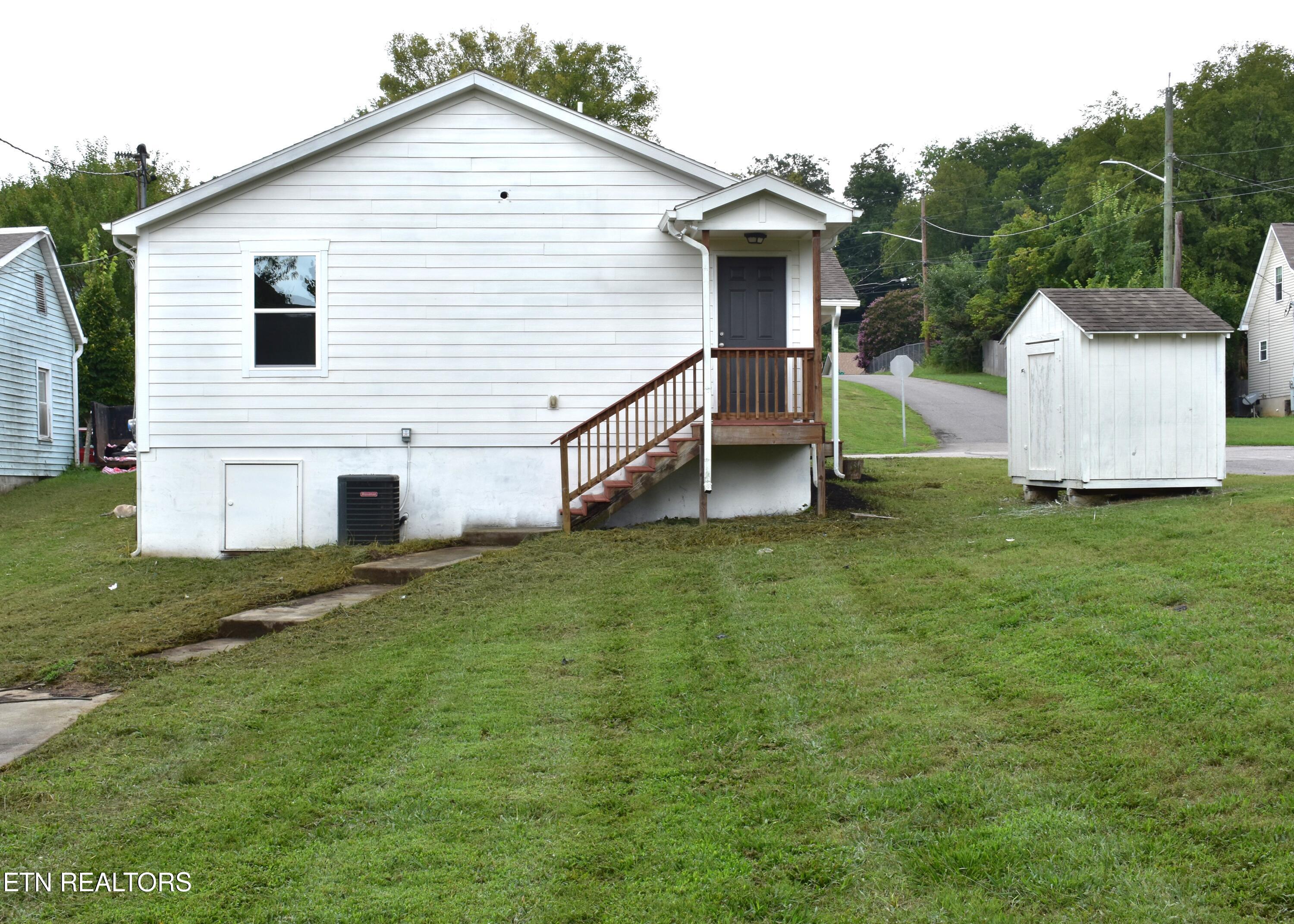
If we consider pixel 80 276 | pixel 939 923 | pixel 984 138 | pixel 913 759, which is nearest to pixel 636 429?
pixel 913 759

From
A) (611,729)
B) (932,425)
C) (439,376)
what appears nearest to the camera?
(611,729)

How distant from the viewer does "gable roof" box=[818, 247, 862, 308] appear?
49.0 feet

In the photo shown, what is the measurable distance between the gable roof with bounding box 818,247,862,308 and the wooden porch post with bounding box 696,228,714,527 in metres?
2.26

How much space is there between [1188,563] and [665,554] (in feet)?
14.5

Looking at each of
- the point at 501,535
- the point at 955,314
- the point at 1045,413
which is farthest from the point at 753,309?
the point at 955,314

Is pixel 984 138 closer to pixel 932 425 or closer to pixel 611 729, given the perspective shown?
pixel 932 425

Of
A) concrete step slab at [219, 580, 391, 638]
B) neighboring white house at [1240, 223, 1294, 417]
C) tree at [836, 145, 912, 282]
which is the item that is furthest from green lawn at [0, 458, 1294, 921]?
tree at [836, 145, 912, 282]

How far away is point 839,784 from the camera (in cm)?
447

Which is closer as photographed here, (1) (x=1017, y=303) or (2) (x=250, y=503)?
(2) (x=250, y=503)

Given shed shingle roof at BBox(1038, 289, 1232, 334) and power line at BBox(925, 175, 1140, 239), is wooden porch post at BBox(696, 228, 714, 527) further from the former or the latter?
power line at BBox(925, 175, 1140, 239)

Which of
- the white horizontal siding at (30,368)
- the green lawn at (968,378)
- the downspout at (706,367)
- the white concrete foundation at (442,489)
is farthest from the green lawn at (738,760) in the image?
the green lawn at (968,378)

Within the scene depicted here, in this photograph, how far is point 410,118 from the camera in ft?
43.0

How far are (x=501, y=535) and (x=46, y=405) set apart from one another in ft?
55.5

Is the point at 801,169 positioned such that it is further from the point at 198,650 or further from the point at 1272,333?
the point at 198,650
